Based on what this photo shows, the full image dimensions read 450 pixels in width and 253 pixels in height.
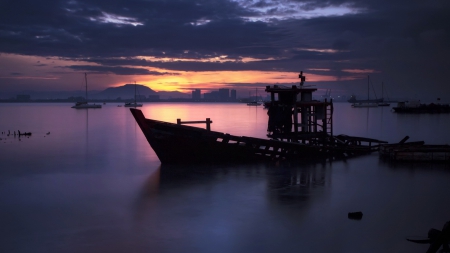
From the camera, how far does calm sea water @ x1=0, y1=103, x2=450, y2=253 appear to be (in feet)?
37.9

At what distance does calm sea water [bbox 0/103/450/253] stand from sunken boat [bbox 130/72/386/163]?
118cm

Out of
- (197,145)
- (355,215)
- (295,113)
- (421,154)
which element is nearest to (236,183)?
(197,145)

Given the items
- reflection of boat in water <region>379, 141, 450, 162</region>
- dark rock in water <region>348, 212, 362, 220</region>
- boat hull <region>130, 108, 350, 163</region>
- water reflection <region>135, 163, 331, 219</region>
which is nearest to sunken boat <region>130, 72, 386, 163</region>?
boat hull <region>130, 108, 350, 163</region>

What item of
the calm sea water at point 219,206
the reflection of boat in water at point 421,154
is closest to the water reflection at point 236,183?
the calm sea water at point 219,206

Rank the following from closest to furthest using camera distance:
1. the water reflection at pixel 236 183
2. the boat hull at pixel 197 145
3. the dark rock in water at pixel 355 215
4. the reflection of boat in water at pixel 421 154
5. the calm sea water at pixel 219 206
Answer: the calm sea water at pixel 219 206
the dark rock in water at pixel 355 215
the water reflection at pixel 236 183
the boat hull at pixel 197 145
the reflection of boat in water at pixel 421 154

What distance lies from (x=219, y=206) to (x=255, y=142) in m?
9.03

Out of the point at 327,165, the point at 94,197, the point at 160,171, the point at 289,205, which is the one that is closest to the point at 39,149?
the point at 160,171

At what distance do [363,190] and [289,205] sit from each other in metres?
4.85

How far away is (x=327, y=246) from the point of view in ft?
37.4

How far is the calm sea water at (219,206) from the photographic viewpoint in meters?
11.6

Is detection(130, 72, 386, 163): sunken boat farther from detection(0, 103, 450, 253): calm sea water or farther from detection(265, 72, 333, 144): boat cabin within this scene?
detection(0, 103, 450, 253): calm sea water

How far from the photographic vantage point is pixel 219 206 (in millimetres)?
15312

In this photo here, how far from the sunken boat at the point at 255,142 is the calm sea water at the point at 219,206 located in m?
1.18

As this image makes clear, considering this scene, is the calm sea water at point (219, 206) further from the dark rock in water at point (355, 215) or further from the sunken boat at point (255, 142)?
the sunken boat at point (255, 142)
